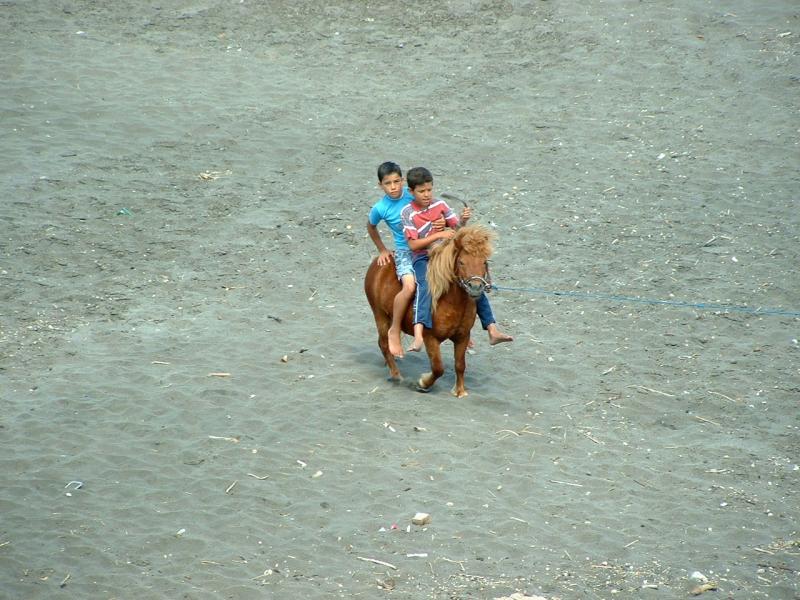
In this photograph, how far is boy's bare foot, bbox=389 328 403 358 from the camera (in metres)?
8.80

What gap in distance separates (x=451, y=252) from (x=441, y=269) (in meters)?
0.17

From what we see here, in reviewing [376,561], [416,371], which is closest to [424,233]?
[416,371]

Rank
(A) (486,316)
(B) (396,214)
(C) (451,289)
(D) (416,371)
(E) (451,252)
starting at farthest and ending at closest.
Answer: (D) (416,371) → (B) (396,214) → (A) (486,316) → (C) (451,289) → (E) (451,252)

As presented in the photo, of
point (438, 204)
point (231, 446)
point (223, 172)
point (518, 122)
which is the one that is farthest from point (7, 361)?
point (518, 122)

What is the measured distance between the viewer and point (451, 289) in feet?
27.8

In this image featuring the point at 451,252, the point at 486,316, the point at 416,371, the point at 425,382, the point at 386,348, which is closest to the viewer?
the point at 451,252

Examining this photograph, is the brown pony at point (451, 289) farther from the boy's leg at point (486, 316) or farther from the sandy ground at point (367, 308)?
the sandy ground at point (367, 308)

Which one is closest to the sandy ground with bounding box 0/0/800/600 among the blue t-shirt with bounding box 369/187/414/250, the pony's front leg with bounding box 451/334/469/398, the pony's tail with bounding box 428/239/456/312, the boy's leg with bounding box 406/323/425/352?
the pony's front leg with bounding box 451/334/469/398

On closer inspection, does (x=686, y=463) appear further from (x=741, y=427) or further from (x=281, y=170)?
(x=281, y=170)

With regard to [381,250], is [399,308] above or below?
below

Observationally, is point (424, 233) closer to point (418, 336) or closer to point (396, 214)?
point (396, 214)

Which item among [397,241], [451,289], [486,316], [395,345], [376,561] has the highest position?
[397,241]

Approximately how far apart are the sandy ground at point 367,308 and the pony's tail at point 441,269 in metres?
1.02

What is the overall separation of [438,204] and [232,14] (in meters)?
10.9
